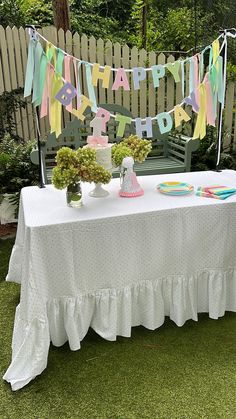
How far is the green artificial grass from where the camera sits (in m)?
1.69

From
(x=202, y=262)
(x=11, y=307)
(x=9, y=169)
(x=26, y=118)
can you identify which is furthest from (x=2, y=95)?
(x=202, y=262)

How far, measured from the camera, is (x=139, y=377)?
6.12ft

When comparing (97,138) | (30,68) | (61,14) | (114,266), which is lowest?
(114,266)

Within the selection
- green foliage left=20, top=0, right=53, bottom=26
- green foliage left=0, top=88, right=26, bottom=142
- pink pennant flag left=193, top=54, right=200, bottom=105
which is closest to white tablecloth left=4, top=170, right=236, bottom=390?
pink pennant flag left=193, top=54, right=200, bottom=105

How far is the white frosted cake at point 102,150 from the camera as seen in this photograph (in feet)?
6.56

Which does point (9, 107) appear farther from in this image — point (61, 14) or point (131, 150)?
point (131, 150)

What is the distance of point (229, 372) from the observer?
189 cm

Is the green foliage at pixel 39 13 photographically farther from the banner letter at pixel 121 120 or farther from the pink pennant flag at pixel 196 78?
the banner letter at pixel 121 120

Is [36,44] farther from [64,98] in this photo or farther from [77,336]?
[77,336]

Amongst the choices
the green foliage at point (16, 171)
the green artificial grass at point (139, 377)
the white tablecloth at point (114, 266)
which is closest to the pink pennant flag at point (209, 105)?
the white tablecloth at point (114, 266)

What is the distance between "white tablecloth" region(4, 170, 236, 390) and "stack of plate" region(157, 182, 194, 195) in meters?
0.05

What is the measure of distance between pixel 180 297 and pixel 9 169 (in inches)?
92.0

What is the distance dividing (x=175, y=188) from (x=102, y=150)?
19.2 inches

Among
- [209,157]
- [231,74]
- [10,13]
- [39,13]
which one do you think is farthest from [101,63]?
[39,13]
